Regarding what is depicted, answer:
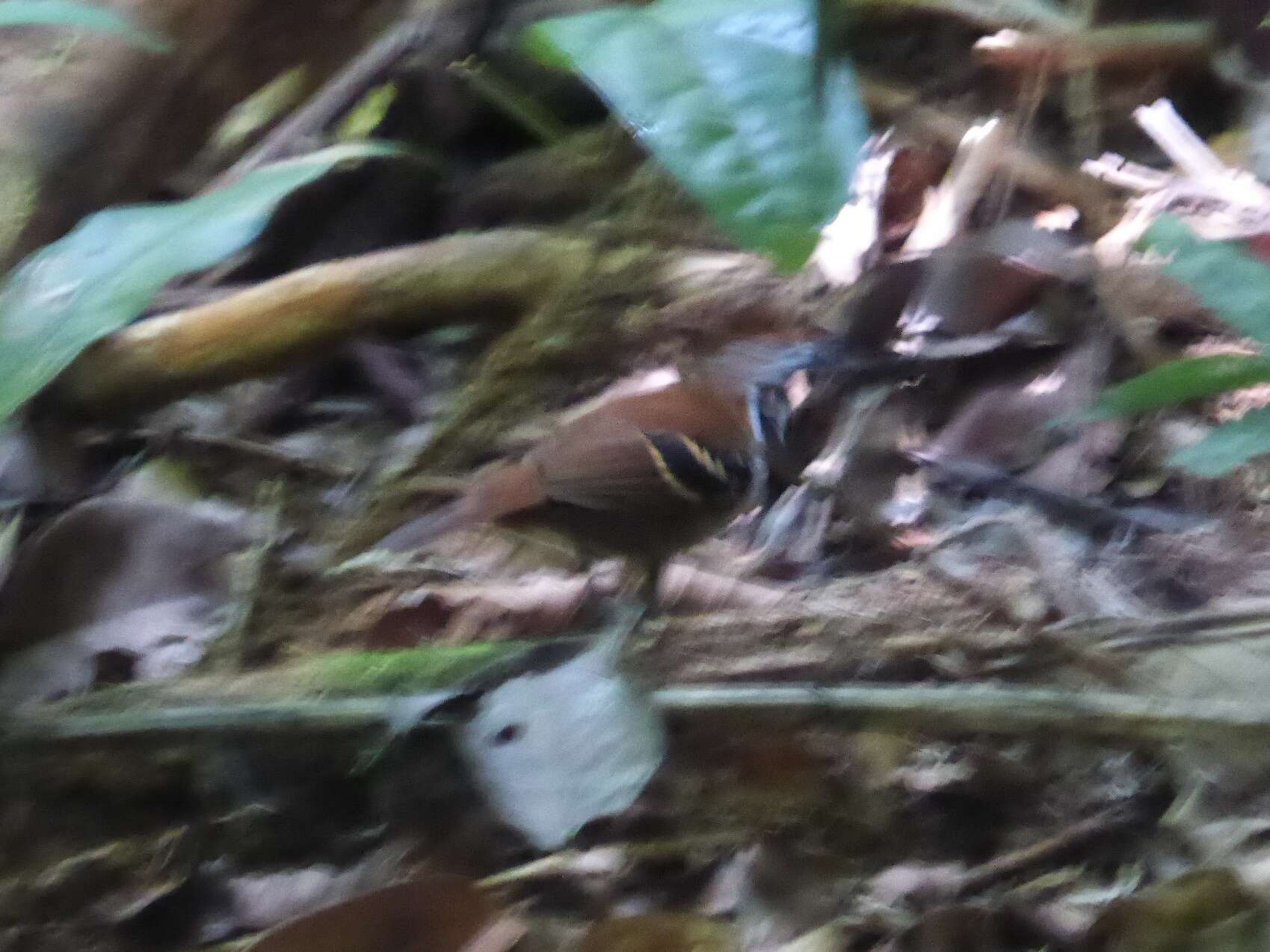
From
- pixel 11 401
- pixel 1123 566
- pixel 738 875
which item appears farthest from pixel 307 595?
pixel 1123 566

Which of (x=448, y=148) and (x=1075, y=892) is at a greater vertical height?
(x=448, y=148)

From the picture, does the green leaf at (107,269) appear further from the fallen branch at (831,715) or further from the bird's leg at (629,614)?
the bird's leg at (629,614)

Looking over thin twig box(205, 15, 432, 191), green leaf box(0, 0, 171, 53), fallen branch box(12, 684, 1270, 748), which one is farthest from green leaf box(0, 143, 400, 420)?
thin twig box(205, 15, 432, 191)

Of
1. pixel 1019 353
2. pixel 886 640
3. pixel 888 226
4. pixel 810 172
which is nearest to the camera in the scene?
pixel 810 172

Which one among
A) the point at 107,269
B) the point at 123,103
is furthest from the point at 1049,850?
the point at 123,103

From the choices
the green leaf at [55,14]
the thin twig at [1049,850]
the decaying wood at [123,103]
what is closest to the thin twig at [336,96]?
the decaying wood at [123,103]

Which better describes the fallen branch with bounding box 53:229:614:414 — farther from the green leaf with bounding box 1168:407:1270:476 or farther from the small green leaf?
the green leaf with bounding box 1168:407:1270:476

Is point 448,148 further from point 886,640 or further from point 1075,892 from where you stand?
point 1075,892
